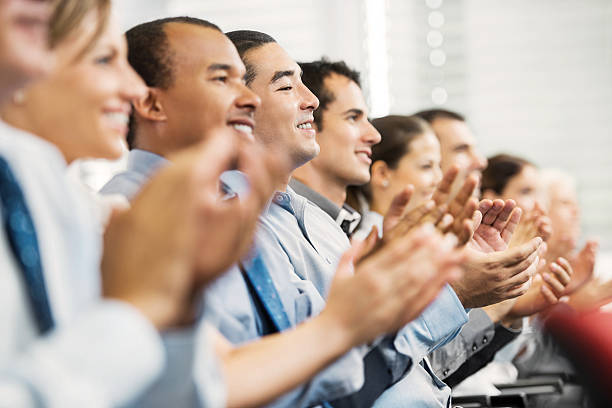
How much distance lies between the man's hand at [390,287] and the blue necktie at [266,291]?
0.27 m

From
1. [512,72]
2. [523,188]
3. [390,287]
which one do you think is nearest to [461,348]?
[390,287]

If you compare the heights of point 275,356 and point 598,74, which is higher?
point 275,356

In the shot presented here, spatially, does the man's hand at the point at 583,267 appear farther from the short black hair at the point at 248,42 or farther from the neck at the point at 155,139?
the neck at the point at 155,139

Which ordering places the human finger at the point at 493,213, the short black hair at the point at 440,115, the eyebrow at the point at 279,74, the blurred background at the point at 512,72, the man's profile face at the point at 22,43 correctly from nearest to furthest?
the man's profile face at the point at 22,43 → the human finger at the point at 493,213 → the eyebrow at the point at 279,74 → the short black hair at the point at 440,115 → the blurred background at the point at 512,72

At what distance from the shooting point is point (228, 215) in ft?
2.27

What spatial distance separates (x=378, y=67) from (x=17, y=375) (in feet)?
14.5

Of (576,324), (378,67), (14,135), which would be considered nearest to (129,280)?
(14,135)

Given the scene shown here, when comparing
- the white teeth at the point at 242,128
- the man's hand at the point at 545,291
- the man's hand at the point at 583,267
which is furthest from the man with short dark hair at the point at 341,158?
the white teeth at the point at 242,128

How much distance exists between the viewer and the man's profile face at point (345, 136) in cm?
234

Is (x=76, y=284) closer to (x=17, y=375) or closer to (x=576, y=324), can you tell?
(x=17, y=375)

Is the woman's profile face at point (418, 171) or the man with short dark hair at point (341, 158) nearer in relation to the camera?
the man with short dark hair at point (341, 158)

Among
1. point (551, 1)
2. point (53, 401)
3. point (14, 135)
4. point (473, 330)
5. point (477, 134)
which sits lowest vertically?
point (477, 134)

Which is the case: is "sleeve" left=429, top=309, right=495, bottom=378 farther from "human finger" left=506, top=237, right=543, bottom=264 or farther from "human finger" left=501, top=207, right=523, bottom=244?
"human finger" left=506, top=237, right=543, bottom=264

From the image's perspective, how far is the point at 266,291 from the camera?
3.95 feet
